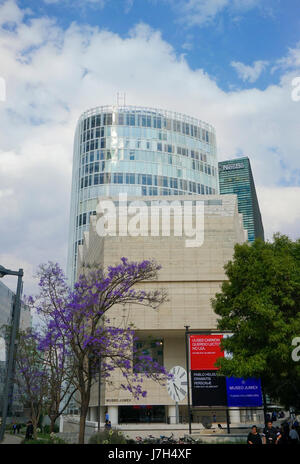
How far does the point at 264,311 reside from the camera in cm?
2075

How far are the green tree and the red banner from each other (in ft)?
22.8

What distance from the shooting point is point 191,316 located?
54.2m

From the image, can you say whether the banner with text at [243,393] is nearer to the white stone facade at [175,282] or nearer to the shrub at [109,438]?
the shrub at [109,438]

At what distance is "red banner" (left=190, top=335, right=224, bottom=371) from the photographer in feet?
103

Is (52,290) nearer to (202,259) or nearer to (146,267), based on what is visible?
(146,267)

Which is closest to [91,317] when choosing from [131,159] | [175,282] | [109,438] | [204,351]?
[109,438]

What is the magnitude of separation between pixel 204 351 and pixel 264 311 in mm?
12524

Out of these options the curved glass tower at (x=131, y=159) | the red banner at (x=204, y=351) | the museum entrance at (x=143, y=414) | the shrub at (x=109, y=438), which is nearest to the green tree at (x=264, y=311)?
the shrub at (x=109, y=438)

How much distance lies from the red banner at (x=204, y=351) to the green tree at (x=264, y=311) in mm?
6955

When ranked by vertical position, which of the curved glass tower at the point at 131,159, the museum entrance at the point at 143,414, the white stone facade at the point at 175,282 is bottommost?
the museum entrance at the point at 143,414

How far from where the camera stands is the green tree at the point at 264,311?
20828 millimetres

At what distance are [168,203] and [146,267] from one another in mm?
46319

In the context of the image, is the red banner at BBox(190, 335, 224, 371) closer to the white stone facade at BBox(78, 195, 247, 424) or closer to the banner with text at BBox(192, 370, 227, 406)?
the banner with text at BBox(192, 370, 227, 406)
